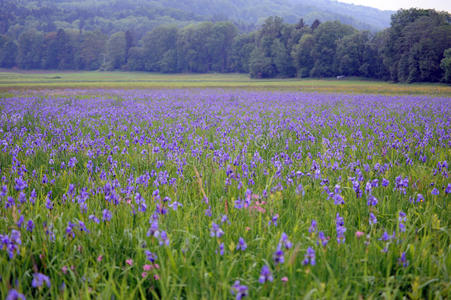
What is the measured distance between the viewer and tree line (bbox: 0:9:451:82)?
2251 inches

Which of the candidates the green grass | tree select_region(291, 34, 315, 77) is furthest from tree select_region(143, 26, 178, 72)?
the green grass

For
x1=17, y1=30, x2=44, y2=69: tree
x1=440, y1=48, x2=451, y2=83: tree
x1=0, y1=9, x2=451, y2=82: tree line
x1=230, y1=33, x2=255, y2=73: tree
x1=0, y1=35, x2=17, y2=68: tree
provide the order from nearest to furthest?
x1=440, y1=48, x2=451, y2=83: tree, x1=0, y1=9, x2=451, y2=82: tree line, x1=230, y1=33, x2=255, y2=73: tree, x1=0, y1=35, x2=17, y2=68: tree, x1=17, y1=30, x2=44, y2=69: tree

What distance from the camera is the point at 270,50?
88688 mm

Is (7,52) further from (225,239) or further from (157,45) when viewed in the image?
(225,239)

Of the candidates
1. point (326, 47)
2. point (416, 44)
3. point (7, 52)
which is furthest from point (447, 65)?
point (7, 52)

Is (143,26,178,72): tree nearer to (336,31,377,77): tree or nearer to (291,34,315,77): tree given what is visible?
(291,34,315,77): tree

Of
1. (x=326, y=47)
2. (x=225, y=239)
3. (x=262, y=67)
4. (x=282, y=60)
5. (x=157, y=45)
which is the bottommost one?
(x=225, y=239)

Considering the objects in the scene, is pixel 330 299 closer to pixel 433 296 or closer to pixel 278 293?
pixel 278 293

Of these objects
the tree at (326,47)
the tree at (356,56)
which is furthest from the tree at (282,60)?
the tree at (356,56)

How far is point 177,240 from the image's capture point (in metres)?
2.54

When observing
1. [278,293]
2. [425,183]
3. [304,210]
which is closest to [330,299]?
[278,293]

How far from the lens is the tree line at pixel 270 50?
57188 millimetres

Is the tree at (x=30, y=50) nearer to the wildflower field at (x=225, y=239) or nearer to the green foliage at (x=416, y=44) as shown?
the green foliage at (x=416, y=44)

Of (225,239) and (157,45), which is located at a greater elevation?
(157,45)
